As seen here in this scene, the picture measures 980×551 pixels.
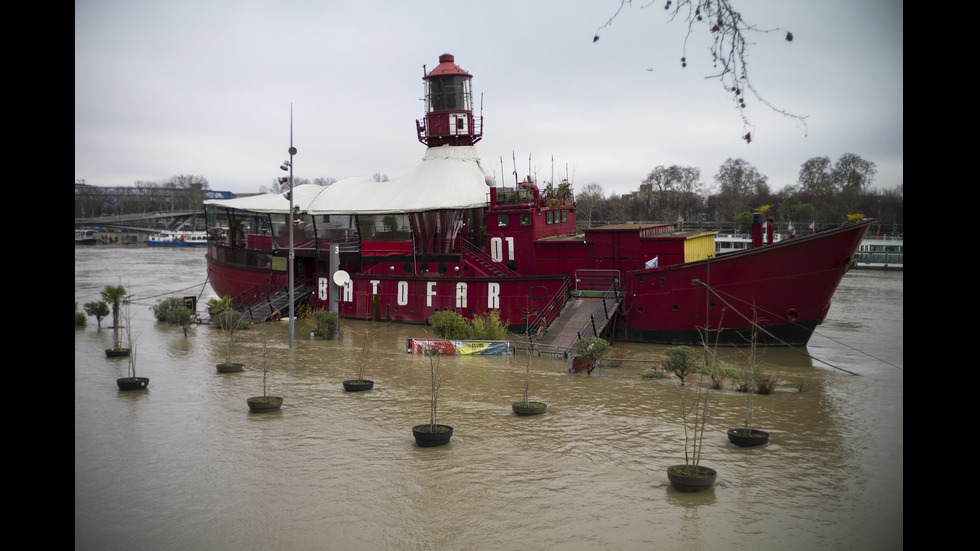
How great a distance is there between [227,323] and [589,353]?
49.8ft

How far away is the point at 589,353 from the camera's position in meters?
20.3

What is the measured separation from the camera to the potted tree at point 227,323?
838 inches

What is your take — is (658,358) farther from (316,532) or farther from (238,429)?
(316,532)

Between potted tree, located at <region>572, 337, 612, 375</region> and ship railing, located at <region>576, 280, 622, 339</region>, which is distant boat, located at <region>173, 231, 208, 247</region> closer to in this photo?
ship railing, located at <region>576, 280, 622, 339</region>

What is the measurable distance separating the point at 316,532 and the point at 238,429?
586 centimetres

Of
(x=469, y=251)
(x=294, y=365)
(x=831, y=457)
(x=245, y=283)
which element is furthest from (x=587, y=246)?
(x=245, y=283)

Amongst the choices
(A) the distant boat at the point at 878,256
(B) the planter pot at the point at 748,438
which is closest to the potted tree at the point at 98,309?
(B) the planter pot at the point at 748,438

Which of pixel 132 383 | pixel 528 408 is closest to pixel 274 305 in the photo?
pixel 132 383

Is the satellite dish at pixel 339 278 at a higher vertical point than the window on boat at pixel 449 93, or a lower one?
lower

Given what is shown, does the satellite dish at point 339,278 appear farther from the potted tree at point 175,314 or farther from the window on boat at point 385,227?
the potted tree at point 175,314

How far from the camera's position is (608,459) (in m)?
13.0

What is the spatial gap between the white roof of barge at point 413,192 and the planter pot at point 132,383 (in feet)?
52.8

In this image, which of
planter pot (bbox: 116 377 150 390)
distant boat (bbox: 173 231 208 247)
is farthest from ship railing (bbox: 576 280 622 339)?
distant boat (bbox: 173 231 208 247)

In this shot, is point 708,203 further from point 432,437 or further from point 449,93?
point 432,437
